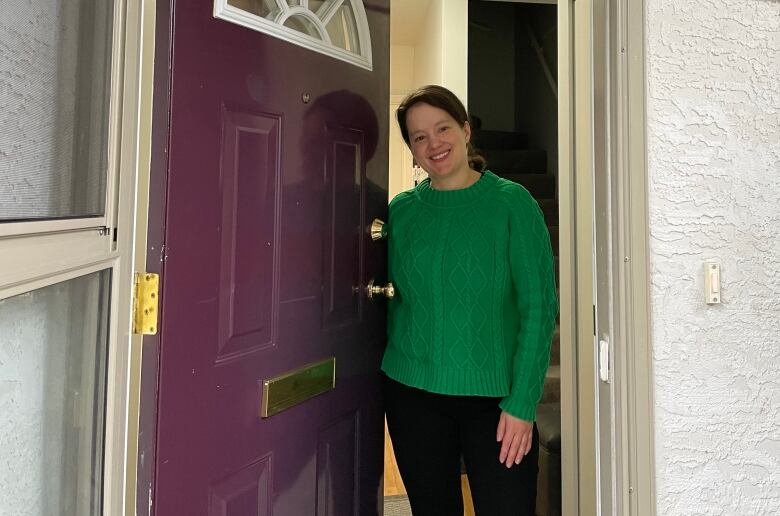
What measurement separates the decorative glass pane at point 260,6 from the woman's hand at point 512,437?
40.0 inches

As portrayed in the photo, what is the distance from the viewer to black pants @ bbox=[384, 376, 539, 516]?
1350 millimetres

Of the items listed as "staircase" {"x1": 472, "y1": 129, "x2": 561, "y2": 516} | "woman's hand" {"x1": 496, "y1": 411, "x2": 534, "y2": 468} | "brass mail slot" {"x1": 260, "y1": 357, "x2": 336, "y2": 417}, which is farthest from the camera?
"staircase" {"x1": 472, "y1": 129, "x2": 561, "y2": 516}

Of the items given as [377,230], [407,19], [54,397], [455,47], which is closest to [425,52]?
[407,19]

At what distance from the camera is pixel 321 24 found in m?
1.27

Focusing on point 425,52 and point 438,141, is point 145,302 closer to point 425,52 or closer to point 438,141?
point 438,141

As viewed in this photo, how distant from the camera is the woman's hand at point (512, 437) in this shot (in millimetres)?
1312

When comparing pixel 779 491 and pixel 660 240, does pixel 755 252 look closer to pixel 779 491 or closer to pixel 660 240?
pixel 660 240

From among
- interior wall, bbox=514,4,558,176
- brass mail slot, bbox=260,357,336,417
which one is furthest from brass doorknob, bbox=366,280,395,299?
interior wall, bbox=514,4,558,176

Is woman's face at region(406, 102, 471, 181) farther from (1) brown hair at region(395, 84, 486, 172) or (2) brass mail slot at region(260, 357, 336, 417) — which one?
(2) brass mail slot at region(260, 357, 336, 417)

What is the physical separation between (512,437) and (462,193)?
60 cm

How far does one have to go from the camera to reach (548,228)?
3.36m

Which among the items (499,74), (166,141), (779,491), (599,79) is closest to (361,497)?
(779,491)

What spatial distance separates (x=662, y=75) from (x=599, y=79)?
11 cm

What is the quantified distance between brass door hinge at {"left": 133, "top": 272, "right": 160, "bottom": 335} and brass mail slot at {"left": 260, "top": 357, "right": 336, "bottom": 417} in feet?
0.94
